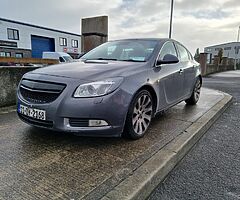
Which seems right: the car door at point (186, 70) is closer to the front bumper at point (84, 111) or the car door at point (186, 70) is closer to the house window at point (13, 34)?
the front bumper at point (84, 111)

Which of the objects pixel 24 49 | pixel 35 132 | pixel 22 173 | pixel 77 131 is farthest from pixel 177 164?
pixel 24 49

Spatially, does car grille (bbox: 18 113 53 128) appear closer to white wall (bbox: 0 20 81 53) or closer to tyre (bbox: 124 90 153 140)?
tyre (bbox: 124 90 153 140)

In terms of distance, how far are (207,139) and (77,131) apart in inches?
84.8

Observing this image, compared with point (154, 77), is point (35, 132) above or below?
below

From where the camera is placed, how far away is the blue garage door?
39.1 metres

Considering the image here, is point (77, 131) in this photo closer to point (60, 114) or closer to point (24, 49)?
point (60, 114)

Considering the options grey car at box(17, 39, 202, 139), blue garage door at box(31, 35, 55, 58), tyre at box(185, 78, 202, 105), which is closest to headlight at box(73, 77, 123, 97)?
grey car at box(17, 39, 202, 139)

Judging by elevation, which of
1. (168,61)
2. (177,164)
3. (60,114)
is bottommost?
(177,164)

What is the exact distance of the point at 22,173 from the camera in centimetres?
233

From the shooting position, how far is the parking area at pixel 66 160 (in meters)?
2.08

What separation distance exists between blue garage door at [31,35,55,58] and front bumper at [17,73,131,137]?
39653mm

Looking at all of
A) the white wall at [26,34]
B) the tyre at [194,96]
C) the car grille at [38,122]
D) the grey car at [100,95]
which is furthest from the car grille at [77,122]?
the white wall at [26,34]

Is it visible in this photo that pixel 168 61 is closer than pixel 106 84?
No

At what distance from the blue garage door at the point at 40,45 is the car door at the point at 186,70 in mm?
38097
